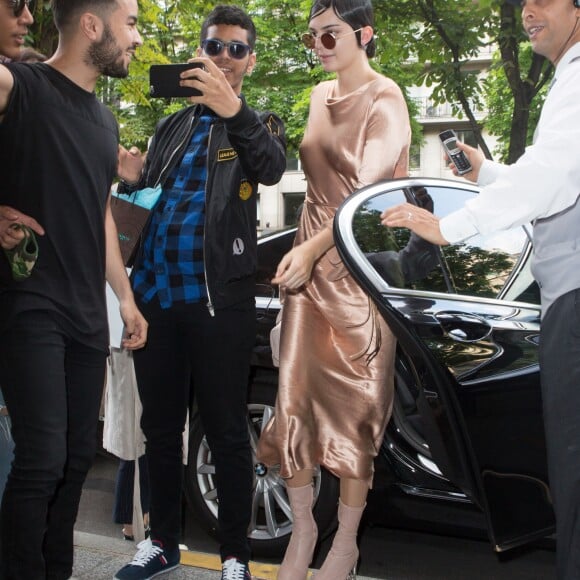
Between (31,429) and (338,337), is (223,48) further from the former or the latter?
(31,429)

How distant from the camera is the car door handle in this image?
9.38 ft

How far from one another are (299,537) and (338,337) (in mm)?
739

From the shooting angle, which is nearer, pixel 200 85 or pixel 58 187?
pixel 58 187

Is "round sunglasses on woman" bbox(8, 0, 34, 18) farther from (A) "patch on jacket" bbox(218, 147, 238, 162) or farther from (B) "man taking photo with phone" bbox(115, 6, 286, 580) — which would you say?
(A) "patch on jacket" bbox(218, 147, 238, 162)

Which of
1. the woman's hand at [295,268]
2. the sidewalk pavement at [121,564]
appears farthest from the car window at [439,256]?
the sidewalk pavement at [121,564]

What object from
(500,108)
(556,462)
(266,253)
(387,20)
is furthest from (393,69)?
(556,462)

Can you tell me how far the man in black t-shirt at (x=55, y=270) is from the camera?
7.90 feet

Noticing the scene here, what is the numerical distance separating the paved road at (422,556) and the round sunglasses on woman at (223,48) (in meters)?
2.04

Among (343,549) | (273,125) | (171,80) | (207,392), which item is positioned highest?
(171,80)

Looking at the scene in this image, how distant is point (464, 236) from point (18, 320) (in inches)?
50.8

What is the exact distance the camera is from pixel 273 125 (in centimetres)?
305

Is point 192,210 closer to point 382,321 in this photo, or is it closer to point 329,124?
point 329,124

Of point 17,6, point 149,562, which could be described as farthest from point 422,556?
point 17,6

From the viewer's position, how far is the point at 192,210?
9.99 feet
